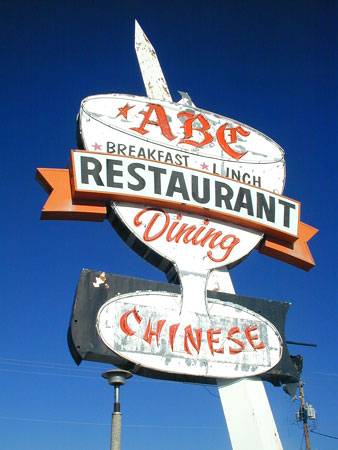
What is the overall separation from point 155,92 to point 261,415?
20.1ft

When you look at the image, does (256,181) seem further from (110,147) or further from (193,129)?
(110,147)

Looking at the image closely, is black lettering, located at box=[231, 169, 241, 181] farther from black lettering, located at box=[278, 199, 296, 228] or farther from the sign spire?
the sign spire

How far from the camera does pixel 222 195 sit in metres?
9.68

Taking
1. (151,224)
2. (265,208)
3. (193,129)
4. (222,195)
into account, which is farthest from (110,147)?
(265,208)

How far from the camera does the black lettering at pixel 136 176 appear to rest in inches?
355

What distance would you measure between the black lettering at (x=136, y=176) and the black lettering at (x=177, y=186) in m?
0.46

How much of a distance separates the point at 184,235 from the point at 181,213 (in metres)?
0.42

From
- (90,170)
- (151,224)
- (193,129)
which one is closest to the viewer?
(90,170)

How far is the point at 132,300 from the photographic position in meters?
8.13

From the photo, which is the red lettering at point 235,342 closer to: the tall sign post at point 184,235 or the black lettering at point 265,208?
the tall sign post at point 184,235

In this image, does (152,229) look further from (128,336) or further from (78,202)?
(128,336)

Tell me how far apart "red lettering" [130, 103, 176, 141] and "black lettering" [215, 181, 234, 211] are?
1223 millimetres

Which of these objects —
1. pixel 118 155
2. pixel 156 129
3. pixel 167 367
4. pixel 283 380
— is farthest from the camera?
pixel 156 129

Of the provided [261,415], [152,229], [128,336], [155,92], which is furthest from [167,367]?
[155,92]
